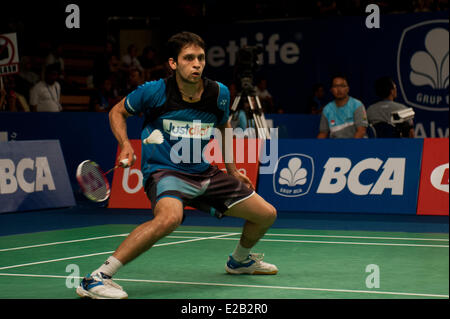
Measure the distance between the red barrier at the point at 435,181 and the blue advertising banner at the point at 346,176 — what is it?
0.09 metres

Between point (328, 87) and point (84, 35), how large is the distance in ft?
20.7

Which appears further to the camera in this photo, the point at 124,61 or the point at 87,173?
the point at 124,61

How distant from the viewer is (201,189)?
5.32 m

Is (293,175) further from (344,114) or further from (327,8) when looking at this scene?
(327,8)

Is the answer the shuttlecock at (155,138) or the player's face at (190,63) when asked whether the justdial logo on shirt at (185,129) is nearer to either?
the shuttlecock at (155,138)

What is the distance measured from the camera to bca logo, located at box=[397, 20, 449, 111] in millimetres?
17203

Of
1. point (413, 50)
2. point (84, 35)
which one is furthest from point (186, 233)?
point (84, 35)

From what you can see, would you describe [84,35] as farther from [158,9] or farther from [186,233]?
[186,233]

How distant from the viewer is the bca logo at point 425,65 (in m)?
17.2

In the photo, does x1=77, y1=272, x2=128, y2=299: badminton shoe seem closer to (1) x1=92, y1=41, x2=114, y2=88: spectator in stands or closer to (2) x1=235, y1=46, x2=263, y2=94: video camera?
(2) x1=235, y1=46, x2=263, y2=94: video camera

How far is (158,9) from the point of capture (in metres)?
20.6

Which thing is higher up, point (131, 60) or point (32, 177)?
point (131, 60)

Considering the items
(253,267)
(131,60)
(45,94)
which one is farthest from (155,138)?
(131,60)

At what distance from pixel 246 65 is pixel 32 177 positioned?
348 centimetres
